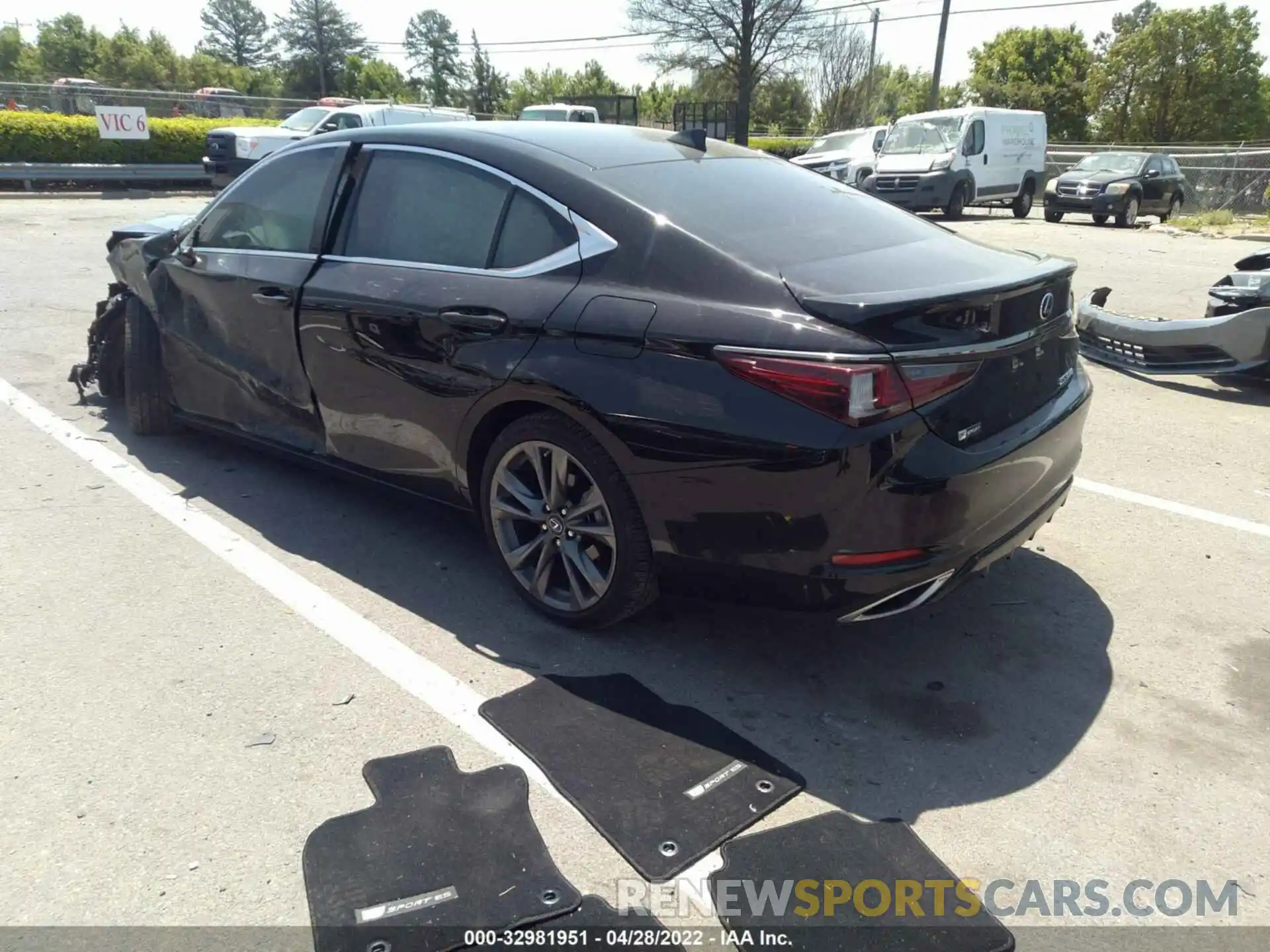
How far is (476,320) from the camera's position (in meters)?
3.32

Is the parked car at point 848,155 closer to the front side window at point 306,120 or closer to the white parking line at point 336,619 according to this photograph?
the front side window at point 306,120

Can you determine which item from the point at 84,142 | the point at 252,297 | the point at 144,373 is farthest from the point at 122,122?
the point at 252,297

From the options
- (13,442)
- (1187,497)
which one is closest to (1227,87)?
(1187,497)

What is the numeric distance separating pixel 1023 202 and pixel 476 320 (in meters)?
23.0

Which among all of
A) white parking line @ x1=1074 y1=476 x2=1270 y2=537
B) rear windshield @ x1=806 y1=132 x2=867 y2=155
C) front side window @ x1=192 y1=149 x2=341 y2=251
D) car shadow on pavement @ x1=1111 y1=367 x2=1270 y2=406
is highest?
front side window @ x1=192 y1=149 x2=341 y2=251

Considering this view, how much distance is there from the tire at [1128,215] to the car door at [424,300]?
20.8m

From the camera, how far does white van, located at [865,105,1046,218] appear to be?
20547mm

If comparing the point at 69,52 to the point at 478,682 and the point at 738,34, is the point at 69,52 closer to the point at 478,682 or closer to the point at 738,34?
the point at 738,34

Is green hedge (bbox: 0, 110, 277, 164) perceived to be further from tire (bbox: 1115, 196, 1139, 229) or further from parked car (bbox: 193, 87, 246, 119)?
tire (bbox: 1115, 196, 1139, 229)

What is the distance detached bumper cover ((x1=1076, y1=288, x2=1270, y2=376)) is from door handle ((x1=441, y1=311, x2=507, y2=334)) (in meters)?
4.18

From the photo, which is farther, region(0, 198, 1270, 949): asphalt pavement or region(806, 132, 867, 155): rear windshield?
region(806, 132, 867, 155): rear windshield

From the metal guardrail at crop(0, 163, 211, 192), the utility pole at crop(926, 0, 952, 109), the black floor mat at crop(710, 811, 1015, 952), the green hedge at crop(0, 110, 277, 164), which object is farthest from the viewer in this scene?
the utility pole at crop(926, 0, 952, 109)

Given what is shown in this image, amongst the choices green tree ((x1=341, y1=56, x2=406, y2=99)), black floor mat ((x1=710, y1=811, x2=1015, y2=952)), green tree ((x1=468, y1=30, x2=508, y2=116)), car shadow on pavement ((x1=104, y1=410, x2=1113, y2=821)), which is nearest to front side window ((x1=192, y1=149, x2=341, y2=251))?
car shadow on pavement ((x1=104, y1=410, x2=1113, y2=821))

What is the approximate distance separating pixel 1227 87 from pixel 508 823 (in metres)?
55.0
